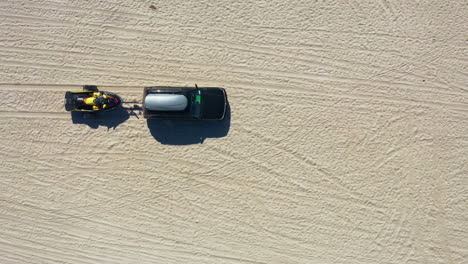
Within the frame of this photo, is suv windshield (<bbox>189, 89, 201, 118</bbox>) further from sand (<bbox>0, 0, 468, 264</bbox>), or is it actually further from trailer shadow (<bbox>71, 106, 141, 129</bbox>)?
trailer shadow (<bbox>71, 106, 141, 129</bbox>)

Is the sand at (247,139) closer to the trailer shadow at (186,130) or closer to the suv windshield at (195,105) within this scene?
the trailer shadow at (186,130)

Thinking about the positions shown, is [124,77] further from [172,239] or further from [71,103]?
[172,239]

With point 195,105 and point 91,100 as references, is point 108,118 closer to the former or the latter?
point 91,100

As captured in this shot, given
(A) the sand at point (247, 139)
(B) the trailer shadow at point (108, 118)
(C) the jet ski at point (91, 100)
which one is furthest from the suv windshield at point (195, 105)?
(C) the jet ski at point (91, 100)

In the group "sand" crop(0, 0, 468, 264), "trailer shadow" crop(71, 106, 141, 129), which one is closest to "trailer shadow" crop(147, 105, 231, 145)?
"sand" crop(0, 0, 468, 264)

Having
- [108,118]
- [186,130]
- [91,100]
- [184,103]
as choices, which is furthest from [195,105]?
[91,100]

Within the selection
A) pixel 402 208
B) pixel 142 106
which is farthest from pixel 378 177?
pixel 142 106
